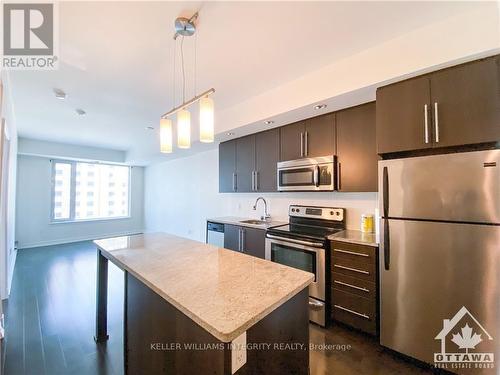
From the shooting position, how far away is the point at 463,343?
1.60 meters

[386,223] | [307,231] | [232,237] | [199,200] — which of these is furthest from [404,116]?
[199,200]

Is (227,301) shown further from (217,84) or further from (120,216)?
(120,216)

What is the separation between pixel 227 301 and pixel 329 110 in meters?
2.24

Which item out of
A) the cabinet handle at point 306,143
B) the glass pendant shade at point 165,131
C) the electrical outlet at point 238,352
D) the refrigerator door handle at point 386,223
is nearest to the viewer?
the electrical outlet at point 238,352

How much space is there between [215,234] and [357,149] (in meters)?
2.37

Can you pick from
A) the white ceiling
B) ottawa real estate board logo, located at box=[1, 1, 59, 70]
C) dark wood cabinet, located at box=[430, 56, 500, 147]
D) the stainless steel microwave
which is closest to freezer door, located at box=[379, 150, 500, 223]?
dark wood cabinet, located at box=[430, 56, 500, 147]

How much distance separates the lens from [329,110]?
249cm

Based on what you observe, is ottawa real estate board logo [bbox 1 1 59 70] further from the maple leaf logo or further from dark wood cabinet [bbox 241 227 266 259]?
the maple leaf logo

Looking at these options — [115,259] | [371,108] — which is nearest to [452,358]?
[371,108]

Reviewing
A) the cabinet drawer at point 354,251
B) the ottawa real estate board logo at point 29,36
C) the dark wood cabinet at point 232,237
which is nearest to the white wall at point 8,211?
the ottawa real estate board logo at point 29,36

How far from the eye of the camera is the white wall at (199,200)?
2.84 m

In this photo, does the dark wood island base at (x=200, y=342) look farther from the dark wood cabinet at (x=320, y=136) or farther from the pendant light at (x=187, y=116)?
the dark wood cabinet at (x=320, y=136)

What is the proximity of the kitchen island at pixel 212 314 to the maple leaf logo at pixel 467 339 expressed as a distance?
1.21m

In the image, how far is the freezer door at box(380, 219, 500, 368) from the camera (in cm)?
150
